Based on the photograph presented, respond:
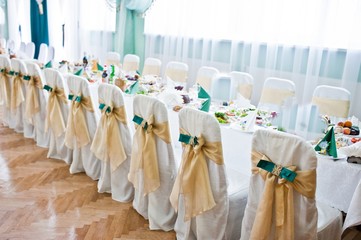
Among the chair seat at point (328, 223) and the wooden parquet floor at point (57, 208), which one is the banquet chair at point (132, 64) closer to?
the wooden parquet floor at point (57, 208)

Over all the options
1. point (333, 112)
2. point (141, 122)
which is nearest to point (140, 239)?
point (141, 122)

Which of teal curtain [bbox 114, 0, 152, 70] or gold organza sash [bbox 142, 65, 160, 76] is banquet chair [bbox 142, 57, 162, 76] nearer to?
gold organza sash [bbox 142, 65, 160, 76]

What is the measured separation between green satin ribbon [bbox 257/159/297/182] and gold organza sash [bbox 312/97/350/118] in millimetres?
1568

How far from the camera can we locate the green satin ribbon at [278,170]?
58.6 inches

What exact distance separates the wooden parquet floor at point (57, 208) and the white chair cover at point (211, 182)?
41 cm

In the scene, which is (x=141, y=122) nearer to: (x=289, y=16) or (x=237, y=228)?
(x=237, y=228)

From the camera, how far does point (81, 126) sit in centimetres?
286

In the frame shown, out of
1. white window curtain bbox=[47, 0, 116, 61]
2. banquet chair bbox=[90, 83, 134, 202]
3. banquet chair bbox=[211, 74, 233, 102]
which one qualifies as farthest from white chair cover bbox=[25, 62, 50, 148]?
white window curtain bbox=[47, 0, 116, 61]

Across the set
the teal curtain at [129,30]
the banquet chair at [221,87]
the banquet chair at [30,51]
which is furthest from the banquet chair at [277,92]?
the banquet chair at [30,51]

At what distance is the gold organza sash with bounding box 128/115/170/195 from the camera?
2.15m

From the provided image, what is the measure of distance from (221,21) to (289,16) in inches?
37.3

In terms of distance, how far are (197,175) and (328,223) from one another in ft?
2.40

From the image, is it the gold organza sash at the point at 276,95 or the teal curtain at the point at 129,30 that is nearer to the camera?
the gold organza sash at the point at 276,95

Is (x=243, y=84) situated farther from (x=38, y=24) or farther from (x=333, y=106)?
(x=38, y=24)
